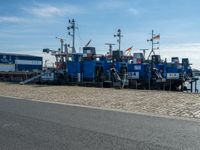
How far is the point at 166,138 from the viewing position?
8062 mm

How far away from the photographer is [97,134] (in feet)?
27.7

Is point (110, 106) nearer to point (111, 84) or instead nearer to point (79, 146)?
point (79, 146)

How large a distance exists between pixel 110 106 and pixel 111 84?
53.0ft

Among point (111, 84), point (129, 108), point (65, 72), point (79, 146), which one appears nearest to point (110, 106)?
point (129, 108)

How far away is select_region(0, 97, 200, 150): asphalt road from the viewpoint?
7266mm

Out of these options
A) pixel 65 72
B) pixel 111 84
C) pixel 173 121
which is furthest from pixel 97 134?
pixel 65 72

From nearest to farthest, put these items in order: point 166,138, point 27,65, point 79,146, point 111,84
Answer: point 79,146, point 166,138, point 111,84, point 27,65

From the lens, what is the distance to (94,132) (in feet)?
28.6

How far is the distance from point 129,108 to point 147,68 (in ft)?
60.6

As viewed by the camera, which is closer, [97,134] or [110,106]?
[97,134]

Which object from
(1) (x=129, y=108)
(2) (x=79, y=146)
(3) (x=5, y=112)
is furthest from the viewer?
(1) (x=129, y=108)

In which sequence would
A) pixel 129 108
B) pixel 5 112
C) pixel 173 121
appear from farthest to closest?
pixel 129 108 < pixel 5 112 < pixel 173 121

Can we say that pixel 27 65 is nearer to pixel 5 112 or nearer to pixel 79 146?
pixel 5 112

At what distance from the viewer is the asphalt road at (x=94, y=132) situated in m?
7.27
